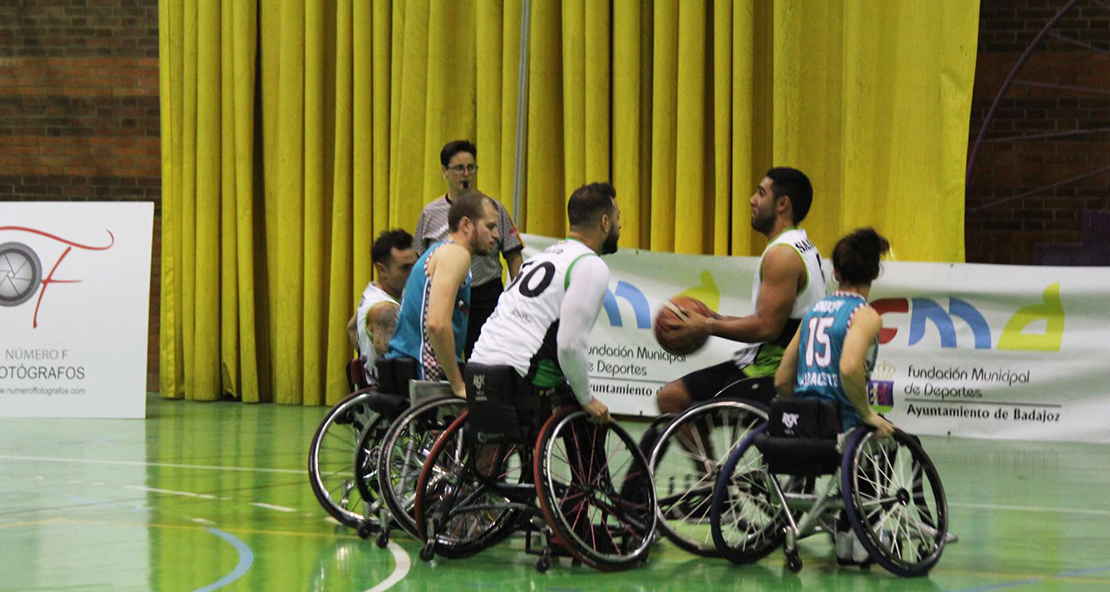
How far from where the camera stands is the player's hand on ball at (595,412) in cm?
497

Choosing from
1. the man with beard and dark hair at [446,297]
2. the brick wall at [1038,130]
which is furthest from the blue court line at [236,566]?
the brick wall at [1038,130]

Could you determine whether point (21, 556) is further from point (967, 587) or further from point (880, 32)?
point (880, 32)

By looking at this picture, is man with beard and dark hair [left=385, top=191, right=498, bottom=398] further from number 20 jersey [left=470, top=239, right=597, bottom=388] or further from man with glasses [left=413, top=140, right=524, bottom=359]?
man with glasses [left=413, top=140, right=524, bottom=359]

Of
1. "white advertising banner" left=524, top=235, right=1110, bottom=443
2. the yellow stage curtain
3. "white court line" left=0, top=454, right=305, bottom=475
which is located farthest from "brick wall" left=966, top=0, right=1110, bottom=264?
"white court line" left=0, top=454, right=305, bottom=475

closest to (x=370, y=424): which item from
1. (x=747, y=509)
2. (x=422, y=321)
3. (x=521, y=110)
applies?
(x=422, y=321)

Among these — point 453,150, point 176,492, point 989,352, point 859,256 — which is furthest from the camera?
point 989,352

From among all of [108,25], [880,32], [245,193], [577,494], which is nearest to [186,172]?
[245,193]

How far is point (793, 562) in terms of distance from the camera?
5039 millimetres

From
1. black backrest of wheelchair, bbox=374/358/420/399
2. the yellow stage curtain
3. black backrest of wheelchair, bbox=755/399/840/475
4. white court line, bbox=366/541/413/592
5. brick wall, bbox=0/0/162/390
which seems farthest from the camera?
brick wall, bbox=0/0/162/390

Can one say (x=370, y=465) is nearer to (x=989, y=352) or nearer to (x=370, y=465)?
(x=370, y=465)

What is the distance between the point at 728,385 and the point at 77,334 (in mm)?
6167

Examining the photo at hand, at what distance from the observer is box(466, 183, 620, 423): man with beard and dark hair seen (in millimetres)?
4914

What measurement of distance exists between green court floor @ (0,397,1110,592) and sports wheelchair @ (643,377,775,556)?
158 mm

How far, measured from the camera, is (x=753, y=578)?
16.4 ft
